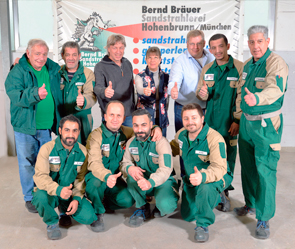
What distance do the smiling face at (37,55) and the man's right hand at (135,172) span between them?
1258mm

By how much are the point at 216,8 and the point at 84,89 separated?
2848 mm

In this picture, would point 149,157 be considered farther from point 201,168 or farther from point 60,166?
point 60,166

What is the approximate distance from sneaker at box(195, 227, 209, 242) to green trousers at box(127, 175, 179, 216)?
1.01 ft

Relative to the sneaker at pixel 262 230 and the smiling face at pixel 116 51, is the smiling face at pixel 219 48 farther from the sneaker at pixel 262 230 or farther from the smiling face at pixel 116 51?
the sneaker at pixel 262 230

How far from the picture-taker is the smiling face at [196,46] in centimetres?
300

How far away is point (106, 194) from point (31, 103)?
41.6 inches

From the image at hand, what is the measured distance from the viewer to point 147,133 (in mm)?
2588

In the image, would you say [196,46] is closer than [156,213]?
No

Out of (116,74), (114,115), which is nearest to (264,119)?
(114,115)

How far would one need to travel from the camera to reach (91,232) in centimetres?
243

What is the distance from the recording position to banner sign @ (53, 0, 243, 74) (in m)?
4.66

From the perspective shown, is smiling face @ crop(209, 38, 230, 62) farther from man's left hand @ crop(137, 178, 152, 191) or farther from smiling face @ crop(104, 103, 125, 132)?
man's left hand @ crop(137, 178, 152, 191)

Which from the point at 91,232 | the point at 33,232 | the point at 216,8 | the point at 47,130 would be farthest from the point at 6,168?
the point at 216,8

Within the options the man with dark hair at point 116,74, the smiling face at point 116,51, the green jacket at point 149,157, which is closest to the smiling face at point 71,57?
the man with dark hair at point 116,74
